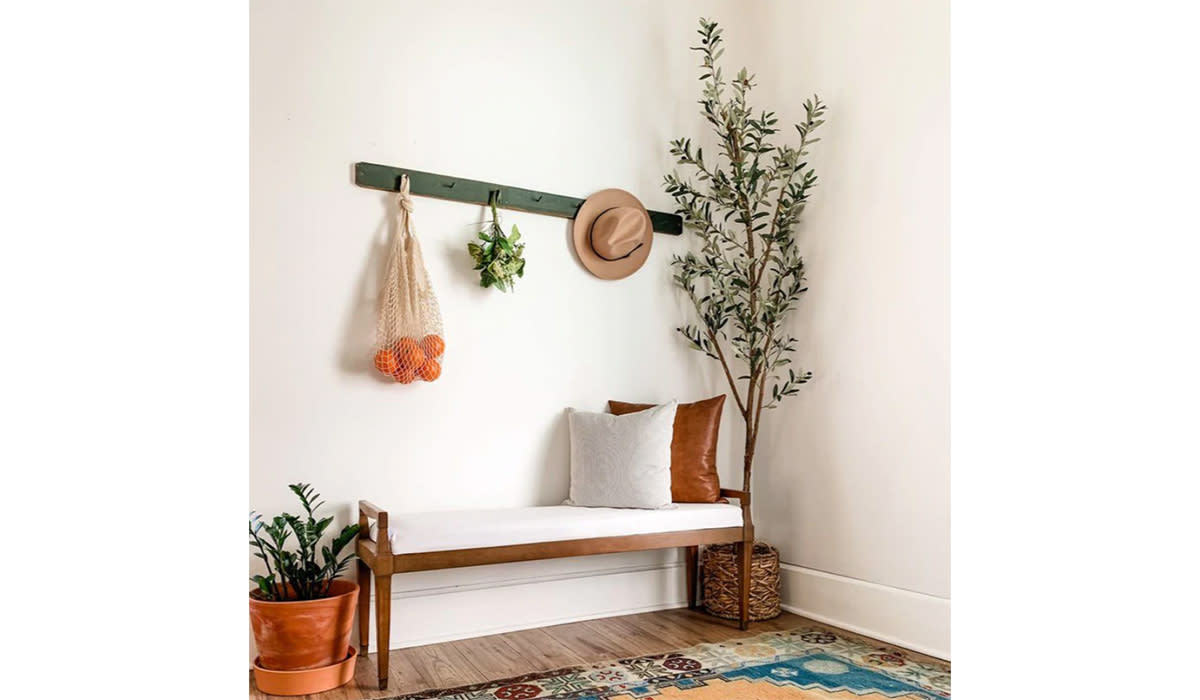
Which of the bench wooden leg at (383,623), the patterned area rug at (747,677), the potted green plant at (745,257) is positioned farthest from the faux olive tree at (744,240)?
the bench wooden leg at (383,623)

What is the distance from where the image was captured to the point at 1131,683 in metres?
0.23

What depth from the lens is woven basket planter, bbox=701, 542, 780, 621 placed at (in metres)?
3.11

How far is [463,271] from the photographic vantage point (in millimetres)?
2996

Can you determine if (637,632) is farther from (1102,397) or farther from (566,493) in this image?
(1102,397)

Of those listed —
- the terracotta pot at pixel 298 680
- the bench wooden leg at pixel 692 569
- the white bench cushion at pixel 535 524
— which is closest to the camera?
the terracotta pot at pixel 298 680

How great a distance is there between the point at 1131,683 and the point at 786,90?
3.59 m

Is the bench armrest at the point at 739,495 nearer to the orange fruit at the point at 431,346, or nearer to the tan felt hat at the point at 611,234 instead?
the tan felt hat at the point at 611,234

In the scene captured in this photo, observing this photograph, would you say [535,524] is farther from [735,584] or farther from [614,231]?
[614,231]

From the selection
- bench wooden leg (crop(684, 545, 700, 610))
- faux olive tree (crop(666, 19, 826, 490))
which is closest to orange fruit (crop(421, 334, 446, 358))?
faux olive tree (crop(666, 19, 826, 490))

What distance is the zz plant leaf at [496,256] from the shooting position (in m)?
2.93

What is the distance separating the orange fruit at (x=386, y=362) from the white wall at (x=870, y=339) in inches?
69.0

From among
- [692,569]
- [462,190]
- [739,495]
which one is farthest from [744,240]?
[692,569]

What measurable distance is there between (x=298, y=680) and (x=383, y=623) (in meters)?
0.28
